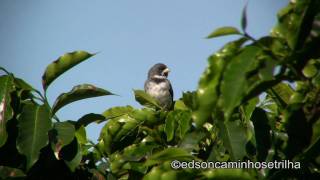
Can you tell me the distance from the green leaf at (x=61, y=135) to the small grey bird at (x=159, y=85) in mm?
5287

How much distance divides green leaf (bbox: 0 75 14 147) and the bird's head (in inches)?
260

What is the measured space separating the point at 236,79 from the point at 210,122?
4.53 ft

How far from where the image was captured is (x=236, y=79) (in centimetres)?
153

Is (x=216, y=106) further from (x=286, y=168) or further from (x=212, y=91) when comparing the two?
(x=286, y=168)

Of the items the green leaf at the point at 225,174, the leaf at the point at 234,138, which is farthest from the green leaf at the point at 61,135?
the green leaf at the point at 225,174

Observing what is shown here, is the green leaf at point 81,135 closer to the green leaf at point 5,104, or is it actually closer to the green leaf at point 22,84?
the green leaf at point 22,84

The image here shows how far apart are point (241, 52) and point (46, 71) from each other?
1.26 meters

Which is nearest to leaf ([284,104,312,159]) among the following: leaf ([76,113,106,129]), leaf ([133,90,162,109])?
leaf ([76,113,106,129])

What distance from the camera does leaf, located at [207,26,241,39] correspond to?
1.67m

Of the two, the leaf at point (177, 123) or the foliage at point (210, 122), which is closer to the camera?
the foliage at point (210, 122)

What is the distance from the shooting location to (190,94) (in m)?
2.79

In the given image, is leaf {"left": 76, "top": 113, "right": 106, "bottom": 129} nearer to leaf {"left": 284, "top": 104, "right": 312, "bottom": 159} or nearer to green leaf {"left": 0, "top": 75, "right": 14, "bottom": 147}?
green leaf {"left": 0, "top": 75, "right": 14, "bottom": 147}

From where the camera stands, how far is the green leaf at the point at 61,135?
2256 millimetres

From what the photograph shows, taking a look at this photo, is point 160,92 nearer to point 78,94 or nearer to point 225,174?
point 78,94
